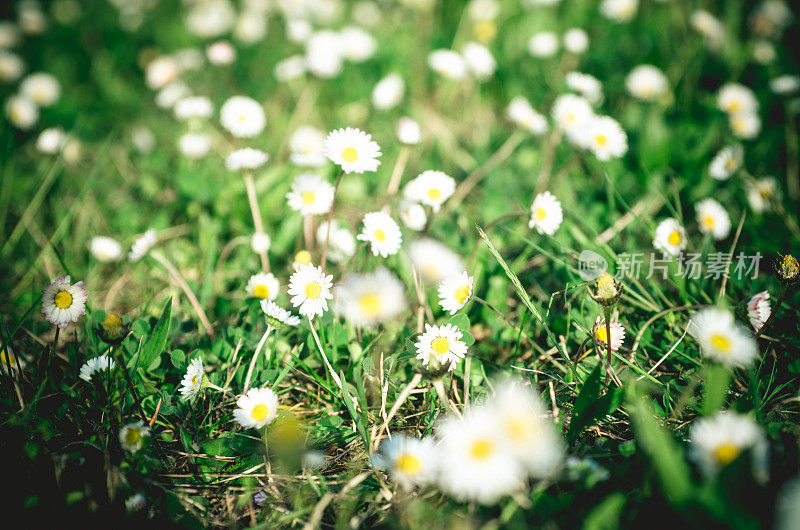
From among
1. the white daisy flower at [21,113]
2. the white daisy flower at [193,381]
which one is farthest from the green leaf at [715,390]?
the white daisy flower at [21,113]

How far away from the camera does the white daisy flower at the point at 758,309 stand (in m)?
1.26

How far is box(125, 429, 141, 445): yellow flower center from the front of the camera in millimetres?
1060

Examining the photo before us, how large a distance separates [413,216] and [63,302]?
3.22 feet

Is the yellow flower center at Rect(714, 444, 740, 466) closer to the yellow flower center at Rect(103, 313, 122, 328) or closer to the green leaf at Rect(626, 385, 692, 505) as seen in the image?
the green leaf at Rect(626, 385, 692, 505)

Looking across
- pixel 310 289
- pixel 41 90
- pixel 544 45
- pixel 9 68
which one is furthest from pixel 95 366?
pixel 544 45

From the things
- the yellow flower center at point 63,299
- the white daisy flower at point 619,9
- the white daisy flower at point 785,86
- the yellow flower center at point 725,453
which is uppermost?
the white daisy flower at point 619,9

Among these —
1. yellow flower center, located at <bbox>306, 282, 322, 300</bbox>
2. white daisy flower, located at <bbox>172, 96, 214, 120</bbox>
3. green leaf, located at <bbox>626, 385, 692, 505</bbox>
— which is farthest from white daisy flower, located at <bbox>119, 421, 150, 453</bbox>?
white daisy flower, located at <bbox>172, 96, 214, 120</bbox>

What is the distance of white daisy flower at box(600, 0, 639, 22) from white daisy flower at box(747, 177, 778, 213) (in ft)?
4.28

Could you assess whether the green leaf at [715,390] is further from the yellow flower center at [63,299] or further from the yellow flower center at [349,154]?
the yellow flower center at [63,299]

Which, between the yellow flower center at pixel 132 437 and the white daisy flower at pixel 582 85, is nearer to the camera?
the yellow flower center at pixel 132 437

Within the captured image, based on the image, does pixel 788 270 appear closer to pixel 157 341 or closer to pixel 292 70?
pixel 157 341

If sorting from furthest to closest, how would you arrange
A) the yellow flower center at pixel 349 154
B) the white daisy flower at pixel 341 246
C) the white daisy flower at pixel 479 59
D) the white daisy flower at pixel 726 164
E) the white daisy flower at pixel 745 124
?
the white daisy flower at pixel 479 59, the white daisy flower at pixel 745 124, the white daisy flower at pixel 726 164, the white daisy flower at pixel 341 246, the yellow flower center at pixel 349 154

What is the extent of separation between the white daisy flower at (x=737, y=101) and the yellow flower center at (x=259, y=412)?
220 cm

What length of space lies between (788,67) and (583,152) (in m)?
1.43
